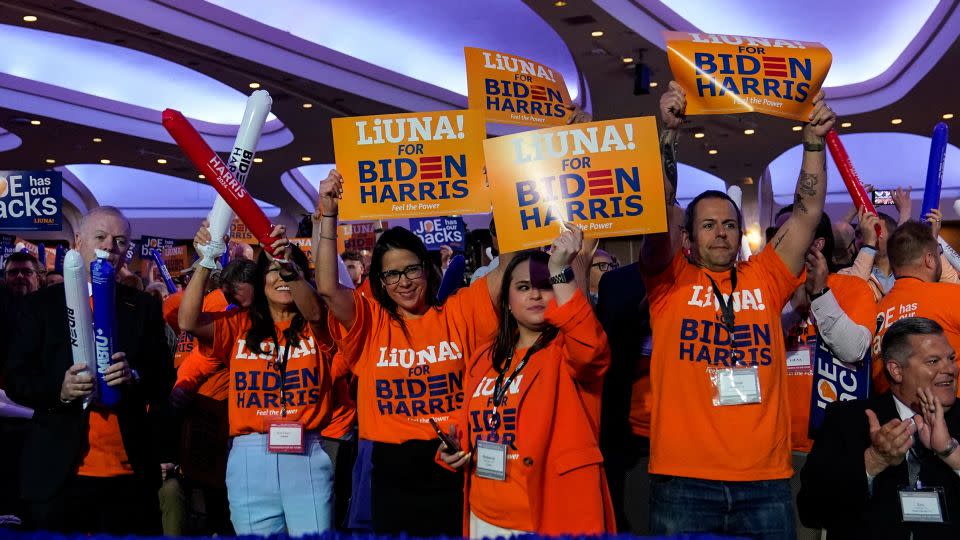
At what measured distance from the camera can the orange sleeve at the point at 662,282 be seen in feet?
11.2

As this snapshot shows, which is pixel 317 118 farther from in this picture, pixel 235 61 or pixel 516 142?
pixel 516 142

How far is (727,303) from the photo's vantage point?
335cm

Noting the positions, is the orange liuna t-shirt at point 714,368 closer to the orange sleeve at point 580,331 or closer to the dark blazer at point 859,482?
the dark blazer at point 859,482

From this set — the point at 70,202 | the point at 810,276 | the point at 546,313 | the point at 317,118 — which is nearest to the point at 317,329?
the point at 546,313

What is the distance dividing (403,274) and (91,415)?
1.34 m

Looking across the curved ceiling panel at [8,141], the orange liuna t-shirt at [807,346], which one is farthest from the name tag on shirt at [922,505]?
the curved ceiling panel at [8,141]

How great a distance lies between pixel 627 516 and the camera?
13.9 feet

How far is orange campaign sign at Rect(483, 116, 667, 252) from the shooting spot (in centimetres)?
332

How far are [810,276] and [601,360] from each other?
3.58 ft

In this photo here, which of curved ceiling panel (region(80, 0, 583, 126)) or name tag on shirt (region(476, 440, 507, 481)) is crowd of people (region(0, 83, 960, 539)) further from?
curved ceiling panel (region(80, 0, 583, 126))

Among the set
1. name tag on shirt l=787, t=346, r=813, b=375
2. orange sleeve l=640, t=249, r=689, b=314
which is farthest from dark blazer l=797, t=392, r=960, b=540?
orange sleeve l=640, t=249, r=689, b=314

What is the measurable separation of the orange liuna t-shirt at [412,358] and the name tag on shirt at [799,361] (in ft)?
4.37

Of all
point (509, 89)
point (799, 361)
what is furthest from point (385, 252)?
point (509, 89)

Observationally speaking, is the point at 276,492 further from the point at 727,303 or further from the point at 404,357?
the point at 727,303
